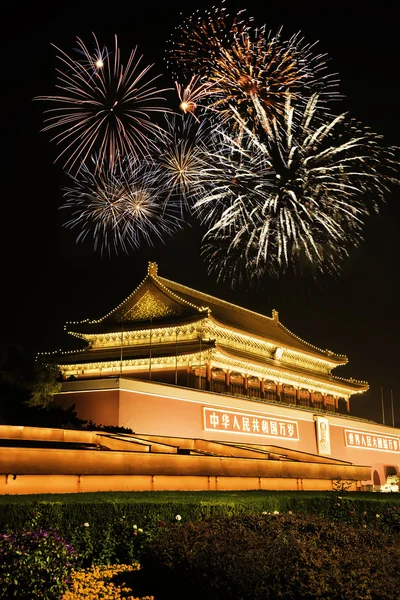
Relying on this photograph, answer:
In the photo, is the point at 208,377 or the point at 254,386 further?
the point at 254,386

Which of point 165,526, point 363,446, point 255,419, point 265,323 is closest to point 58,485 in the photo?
point 165,526

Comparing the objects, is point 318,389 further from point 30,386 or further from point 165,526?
point 165,526

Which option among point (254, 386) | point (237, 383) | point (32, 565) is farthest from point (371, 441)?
point (32, 565)

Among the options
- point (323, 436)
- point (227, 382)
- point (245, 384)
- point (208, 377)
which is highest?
point (245, 384)

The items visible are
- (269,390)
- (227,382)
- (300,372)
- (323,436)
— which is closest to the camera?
(227,382)

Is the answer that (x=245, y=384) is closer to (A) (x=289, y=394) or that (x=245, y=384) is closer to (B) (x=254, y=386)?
(B) (x=254, y=386)

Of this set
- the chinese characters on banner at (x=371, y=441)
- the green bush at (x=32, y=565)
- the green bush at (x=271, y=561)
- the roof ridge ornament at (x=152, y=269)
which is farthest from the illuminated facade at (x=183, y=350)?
the green bush at (x=32, y=565)
